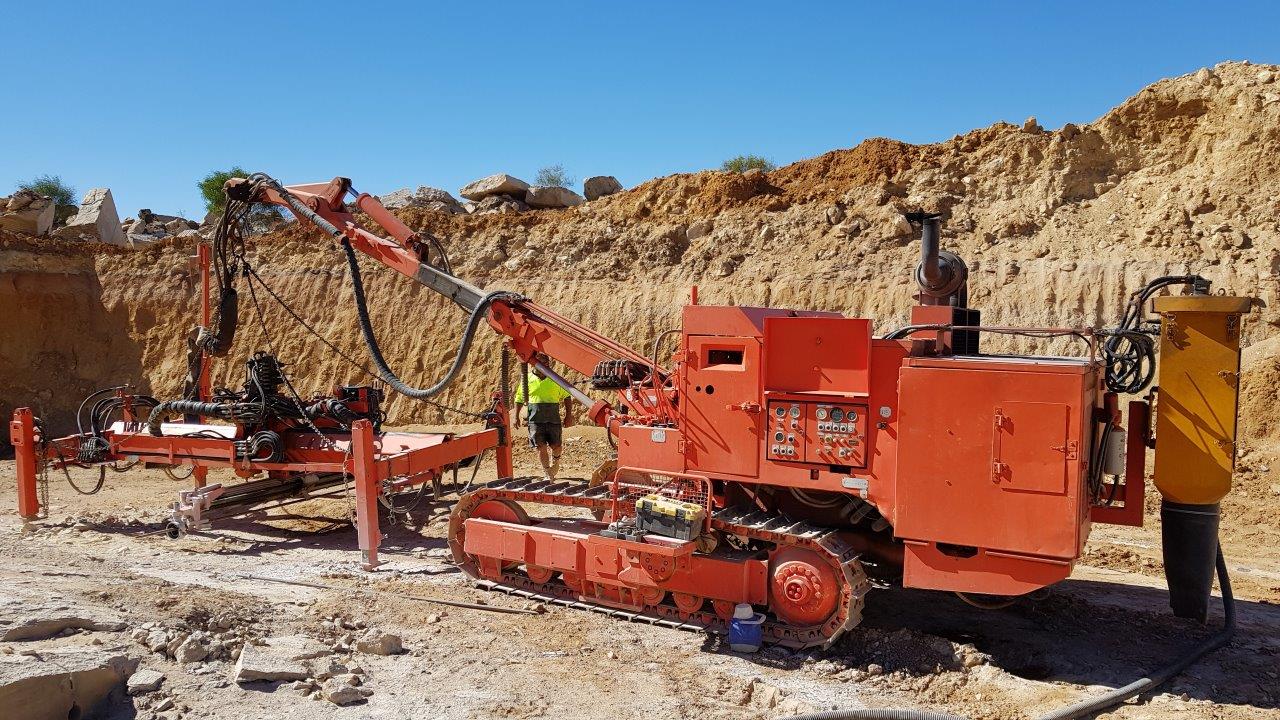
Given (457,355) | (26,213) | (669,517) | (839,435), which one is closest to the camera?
(839,435)

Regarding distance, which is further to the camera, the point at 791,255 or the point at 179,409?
the point at 791,255

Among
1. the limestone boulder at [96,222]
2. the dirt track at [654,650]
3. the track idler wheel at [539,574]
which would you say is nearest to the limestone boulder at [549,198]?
the limestone boulder at [96,222]

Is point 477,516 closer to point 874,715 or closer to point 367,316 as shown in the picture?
point 367,316

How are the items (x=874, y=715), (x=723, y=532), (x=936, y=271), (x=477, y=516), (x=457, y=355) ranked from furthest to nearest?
Answer: (x=457, y=355), (x=477, y=516), (x=936, y=271), (x=723, y=532), (x=874, y=715)

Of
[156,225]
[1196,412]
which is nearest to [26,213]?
[156,225]

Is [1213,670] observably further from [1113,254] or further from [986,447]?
[1113,254]

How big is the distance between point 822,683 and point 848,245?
12.0 metres

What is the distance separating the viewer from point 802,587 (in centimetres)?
641

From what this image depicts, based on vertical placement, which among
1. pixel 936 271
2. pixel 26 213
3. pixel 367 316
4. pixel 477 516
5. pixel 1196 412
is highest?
pixel 26 213

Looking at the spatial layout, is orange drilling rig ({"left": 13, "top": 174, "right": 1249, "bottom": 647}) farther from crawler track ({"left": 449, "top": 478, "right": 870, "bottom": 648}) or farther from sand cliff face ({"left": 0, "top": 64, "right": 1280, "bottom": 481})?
sand cliff face ({"left": 0, "top": 64, "right": 1280, "bottom": 481})

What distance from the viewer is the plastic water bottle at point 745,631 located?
21.0 feet

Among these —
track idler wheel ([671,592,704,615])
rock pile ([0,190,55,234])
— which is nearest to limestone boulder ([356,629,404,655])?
track idler wheel ([671,592,704,615])

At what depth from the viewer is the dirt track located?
17.9 ft

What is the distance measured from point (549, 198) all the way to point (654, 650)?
17932 millimetres
